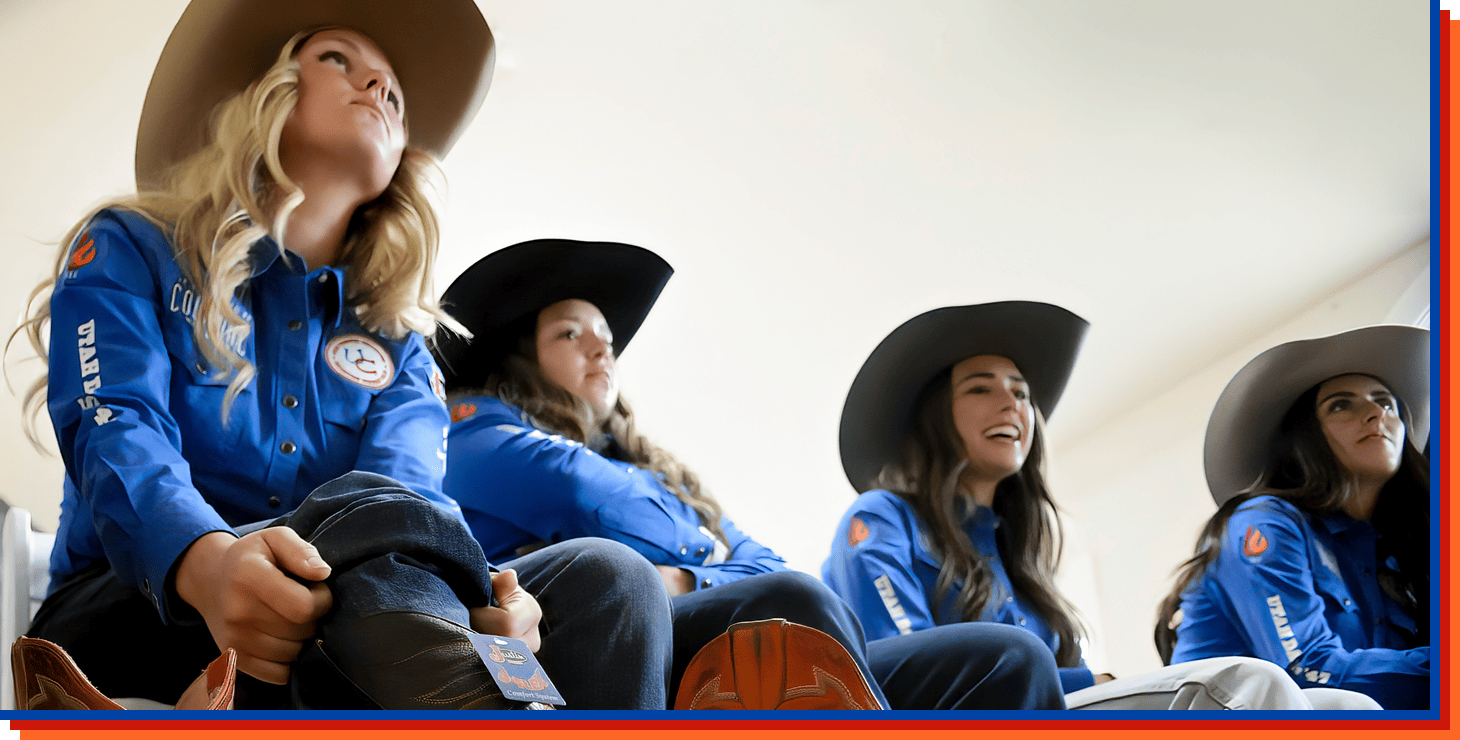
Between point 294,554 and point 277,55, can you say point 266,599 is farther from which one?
point 277,55

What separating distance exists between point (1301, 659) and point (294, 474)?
47.0 inches

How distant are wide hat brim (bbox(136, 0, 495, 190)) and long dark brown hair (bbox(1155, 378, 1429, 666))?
104cm

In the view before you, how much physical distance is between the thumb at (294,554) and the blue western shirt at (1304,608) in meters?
1.06

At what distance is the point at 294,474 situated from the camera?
1.12 metres

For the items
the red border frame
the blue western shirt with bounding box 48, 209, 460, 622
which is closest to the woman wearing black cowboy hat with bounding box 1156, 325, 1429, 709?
the red border frame

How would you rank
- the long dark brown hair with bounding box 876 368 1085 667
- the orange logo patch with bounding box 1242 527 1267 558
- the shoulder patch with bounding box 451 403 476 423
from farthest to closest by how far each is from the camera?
1. the orange logo patch with bounding box 1242 527 1267 558
2. the long dark brown hair with bounding box 876 368 1085 667
3. the shoulder patch with bounding box 451 403 476 423

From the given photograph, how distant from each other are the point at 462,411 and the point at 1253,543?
3.34 ft

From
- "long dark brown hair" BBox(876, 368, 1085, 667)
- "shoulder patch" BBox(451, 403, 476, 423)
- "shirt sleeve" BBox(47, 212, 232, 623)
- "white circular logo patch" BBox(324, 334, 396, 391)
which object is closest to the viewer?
"shirt sleeve" BBox(47, 212, 232, 623)

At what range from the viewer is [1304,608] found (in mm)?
1536

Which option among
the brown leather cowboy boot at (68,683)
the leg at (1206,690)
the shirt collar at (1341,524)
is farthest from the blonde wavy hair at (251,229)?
the shirt collar at (1341,524)

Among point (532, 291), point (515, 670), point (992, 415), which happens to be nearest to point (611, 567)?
point (515, 670)

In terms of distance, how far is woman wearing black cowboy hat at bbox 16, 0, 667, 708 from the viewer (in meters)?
0.88

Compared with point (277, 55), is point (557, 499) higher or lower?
lower

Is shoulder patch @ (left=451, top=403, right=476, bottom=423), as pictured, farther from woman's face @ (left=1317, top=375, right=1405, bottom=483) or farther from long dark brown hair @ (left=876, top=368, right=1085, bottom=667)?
woman's face @ (left=1317, top=375, right=1405, bottom=483)
